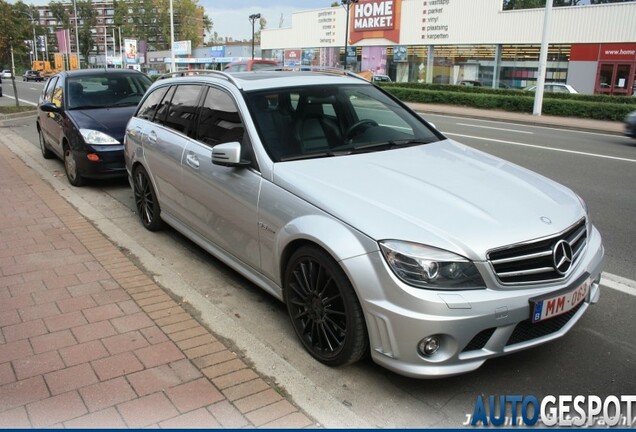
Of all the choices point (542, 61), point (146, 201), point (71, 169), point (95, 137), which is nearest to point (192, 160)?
point (146, 201)

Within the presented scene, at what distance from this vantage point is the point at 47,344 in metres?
3.56

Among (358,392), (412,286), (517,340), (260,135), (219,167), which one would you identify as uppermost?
(260,135)

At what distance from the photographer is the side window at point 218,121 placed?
4.33 meters

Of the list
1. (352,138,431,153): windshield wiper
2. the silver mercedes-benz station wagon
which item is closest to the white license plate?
the silver mercedes-benz station wagon

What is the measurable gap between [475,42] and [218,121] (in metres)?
33.7

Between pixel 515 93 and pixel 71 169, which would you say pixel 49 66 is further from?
pixel 71 169

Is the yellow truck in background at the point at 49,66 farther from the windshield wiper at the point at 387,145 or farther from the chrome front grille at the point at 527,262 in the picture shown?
the chrome front grille at the point at 527,262

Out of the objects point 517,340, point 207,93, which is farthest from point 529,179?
point 207,93

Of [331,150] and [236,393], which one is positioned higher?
[331,150]

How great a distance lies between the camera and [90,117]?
321 inches

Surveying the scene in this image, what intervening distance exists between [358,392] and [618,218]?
4.99m

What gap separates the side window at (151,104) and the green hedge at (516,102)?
61.3 feet

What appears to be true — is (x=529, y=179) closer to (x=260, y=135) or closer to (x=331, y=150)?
(x=331, y=150)

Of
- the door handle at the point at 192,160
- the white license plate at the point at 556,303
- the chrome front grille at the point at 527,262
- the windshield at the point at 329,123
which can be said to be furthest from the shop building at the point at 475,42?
the chrome front grille at the point at 527,262
